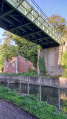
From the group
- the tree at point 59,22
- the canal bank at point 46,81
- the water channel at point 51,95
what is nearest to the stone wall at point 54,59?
the canal bank at point 46,81

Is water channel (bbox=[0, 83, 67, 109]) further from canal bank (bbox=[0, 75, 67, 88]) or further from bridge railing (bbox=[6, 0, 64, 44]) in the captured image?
bridge railing (bbox=[6, 0, 64, 44])

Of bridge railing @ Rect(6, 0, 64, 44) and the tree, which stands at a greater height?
the tree

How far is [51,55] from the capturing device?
2397 centimetres

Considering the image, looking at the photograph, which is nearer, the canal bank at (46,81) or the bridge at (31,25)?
the bridge at (31,25)

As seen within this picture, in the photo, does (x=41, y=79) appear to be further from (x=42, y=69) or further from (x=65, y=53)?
(x=65, y=53)

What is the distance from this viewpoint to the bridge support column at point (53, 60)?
22.4m

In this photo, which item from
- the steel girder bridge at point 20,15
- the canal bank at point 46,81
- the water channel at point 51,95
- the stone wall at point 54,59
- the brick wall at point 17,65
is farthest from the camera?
the brick wall at point 17,65

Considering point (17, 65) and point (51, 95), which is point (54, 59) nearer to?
point (17, 65)

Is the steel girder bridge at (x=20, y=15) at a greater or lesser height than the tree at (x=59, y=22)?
lesser

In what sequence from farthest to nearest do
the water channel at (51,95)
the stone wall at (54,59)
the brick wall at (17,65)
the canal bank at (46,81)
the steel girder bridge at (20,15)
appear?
the brick wall at (17,65) → the stone wall at (54,59) → the canal bank at (46,81) → the steel girder bridge at (20,15) → the water channel at (51,95)

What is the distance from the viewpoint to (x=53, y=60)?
2330cm

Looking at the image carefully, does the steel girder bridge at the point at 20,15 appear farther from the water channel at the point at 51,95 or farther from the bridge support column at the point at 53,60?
the water channel at the point at 51,95

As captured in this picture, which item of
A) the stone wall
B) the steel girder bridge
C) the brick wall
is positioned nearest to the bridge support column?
the stone wall

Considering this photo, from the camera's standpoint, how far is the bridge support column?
73.4ft
